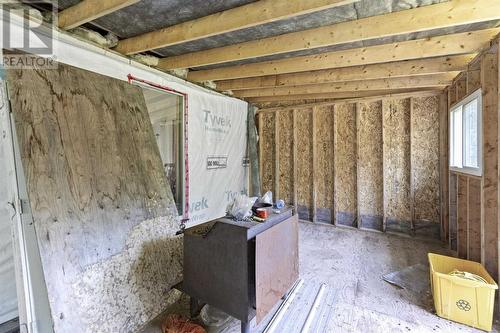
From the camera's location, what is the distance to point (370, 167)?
4445mm

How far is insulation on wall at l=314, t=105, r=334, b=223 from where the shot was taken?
4.72 m

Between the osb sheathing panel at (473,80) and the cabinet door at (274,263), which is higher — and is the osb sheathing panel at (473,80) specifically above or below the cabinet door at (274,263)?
above

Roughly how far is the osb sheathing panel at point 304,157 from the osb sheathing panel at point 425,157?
174 cm

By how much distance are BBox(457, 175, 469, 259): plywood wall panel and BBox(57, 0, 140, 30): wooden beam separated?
155 inches

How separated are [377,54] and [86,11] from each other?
269 centimetres

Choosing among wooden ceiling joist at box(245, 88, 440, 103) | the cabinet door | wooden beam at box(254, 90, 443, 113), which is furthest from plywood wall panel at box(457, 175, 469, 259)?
the cabinet door

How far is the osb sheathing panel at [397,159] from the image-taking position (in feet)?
13.6

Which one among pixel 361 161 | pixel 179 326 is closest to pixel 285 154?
pixel 361 161

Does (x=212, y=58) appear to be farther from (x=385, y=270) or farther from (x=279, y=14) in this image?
(x=385, y=270)

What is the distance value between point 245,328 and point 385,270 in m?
2.09

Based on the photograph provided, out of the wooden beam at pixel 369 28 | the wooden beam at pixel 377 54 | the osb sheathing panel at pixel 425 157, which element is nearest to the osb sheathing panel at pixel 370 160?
the osb sheathing panel at pixel 425 157

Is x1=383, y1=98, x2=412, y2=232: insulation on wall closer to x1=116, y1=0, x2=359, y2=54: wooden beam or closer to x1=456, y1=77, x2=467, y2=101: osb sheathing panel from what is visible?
x1=456, y1=77, x2=467, y2=101: osb sheathing panel

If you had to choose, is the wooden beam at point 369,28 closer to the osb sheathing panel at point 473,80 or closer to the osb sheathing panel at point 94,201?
the osb sheathing panel at point 473,80

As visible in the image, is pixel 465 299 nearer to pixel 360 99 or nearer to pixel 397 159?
pixel 397 159
